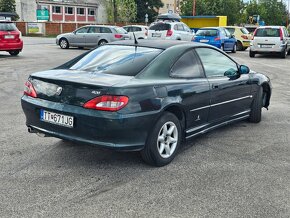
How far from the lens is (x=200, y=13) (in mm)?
65438

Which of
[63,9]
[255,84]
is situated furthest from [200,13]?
[255,84]

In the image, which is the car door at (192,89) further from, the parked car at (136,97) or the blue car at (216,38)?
the blue car at (216,38)

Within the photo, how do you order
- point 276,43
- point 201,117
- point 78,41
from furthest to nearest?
point 78,41 < point 276,43 < point 201,117

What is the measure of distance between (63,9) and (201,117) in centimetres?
6223

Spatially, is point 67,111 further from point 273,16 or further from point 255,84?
point 273,16

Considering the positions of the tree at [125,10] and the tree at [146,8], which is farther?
the tree at [146,8]

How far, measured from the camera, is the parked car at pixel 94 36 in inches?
944

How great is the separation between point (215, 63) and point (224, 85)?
344 millimetres

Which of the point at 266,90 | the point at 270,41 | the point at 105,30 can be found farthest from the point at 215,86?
the point at 105,30

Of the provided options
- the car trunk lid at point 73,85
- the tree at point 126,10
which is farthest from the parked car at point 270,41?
the tree at point 126,10

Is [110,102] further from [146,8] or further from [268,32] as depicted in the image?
[146,8]

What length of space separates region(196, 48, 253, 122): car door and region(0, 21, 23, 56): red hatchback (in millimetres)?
13956

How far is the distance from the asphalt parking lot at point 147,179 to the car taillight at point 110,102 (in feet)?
2.50

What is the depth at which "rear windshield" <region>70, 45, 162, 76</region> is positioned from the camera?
186 inches
